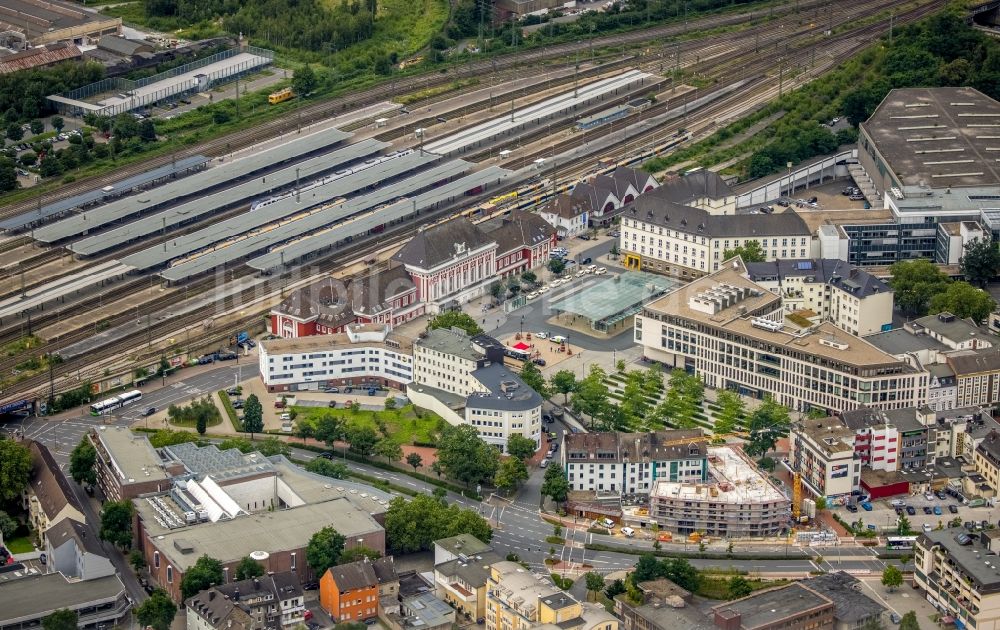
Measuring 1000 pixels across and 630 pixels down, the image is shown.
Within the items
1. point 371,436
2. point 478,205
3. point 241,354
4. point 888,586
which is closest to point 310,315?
point 241,354

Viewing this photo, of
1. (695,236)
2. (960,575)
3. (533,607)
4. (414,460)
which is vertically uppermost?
(695,236)

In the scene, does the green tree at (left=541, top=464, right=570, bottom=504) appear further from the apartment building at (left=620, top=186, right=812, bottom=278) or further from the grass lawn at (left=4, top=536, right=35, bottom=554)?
the apartment building at (left=620, top=186, right=812, bottom=278)

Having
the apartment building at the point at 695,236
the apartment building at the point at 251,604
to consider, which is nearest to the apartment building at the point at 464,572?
the apartment building at the point at 251,604

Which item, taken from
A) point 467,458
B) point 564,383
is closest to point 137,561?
point 467,458

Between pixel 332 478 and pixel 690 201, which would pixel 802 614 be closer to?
pixel 332 478

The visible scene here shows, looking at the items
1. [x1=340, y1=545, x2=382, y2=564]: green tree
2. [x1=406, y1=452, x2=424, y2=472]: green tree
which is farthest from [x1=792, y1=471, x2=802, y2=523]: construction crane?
[x1=340, y1=545, x2=382, y2=564]: green tree

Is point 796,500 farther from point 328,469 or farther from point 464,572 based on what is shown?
point 328,469

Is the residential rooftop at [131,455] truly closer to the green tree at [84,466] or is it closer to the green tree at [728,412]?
the green tree at [84,466]
